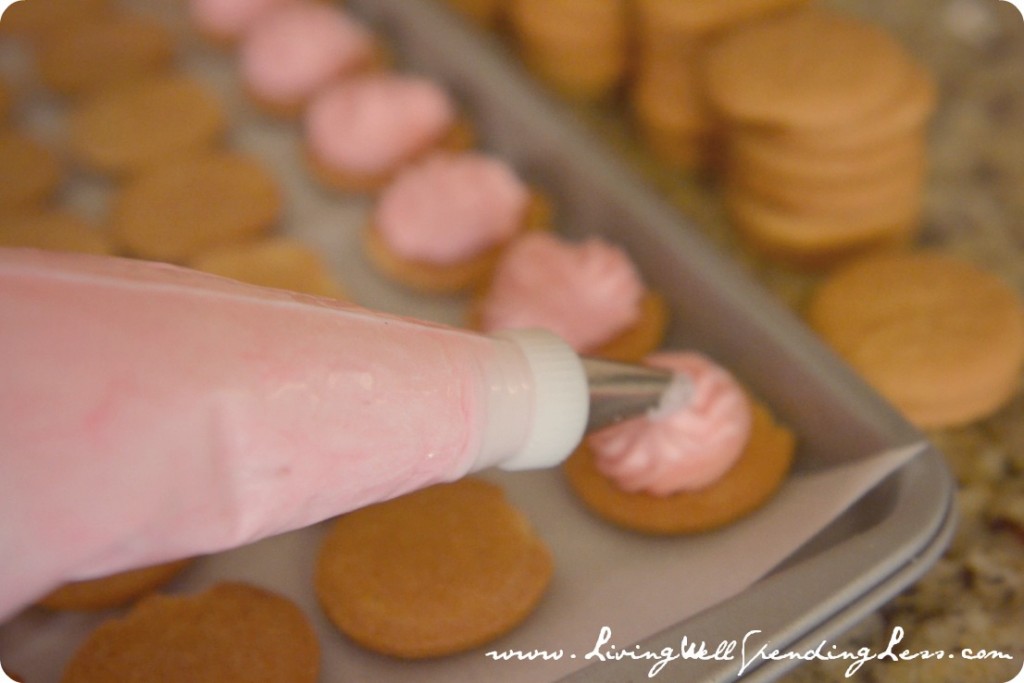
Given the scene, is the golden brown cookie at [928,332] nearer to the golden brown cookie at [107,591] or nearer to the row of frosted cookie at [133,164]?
the row of frosted cookie at [133,164]

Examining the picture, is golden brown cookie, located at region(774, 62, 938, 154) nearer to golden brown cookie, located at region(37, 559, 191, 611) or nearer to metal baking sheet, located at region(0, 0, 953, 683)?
metal baking sheet, located at region(0, 0, 953, 683)

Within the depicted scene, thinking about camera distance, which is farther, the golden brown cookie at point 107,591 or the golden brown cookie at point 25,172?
the golden brown cookie at point 25,172

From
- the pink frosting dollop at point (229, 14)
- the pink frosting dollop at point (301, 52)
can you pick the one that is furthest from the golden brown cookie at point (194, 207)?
the pink frosting dollop at point (229, 14)

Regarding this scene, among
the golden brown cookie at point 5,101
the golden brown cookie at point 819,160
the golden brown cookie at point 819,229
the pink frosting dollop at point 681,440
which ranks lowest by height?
the golden brown cookie at point 5,101

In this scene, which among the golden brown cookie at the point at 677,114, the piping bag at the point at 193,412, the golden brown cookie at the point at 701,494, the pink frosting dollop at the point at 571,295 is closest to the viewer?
the piping bag at the point at 193,412

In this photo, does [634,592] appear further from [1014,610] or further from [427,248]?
[427,248]

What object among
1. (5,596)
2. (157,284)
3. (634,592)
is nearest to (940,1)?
(634,592)
